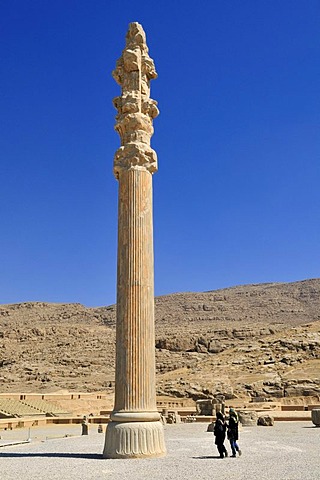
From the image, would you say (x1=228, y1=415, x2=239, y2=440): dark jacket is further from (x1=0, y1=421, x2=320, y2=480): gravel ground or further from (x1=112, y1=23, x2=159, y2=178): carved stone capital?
(x1=112, y1=23, x2=159, y2=178): carved stone capital

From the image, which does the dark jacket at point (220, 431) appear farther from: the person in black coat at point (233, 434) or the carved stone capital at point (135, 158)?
the carved stone capital at point (135, 158)

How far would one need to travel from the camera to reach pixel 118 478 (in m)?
7.21

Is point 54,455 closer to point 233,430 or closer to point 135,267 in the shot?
point 233,430

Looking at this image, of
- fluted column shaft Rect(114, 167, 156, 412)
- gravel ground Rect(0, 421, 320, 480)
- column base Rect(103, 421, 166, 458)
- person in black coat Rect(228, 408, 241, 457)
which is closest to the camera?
gravel ground Rect(0, 421, 320, 480)

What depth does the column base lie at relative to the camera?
30.0ft

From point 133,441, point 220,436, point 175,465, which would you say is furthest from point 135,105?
point 175,465

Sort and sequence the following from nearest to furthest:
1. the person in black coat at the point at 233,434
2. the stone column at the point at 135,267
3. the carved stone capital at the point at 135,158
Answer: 1. the stone column at the point at 135,267
2. the person in black coat at the point at 233,434
3. the carved stone capital at the point at 135,158

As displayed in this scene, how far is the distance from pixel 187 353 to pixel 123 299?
164ft

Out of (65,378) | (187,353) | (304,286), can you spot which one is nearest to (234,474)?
(65,378)

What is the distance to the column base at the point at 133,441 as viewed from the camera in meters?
9.16

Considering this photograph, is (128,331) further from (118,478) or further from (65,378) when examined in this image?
(65,378)

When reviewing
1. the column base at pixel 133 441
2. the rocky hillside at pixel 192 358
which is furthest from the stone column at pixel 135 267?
the rocky hillside at pixel 192 358

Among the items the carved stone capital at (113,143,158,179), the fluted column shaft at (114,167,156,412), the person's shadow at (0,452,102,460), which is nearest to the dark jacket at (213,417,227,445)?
the fluted column shaft at (114,167,156,412)

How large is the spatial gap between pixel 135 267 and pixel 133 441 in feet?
9.22
